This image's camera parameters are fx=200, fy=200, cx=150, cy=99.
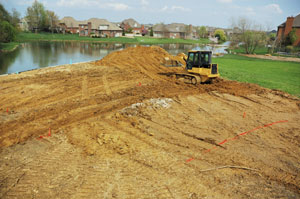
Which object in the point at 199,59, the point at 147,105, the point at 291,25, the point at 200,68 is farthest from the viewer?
the point at 291,25

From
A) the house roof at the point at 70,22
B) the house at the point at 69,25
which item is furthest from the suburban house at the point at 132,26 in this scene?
the house at the point at 69,25

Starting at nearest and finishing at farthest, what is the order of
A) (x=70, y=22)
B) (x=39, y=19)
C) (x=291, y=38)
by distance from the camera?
(x=291, y=38) → (x=39, y=19) → (x=70, y=22)

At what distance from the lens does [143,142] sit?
767 cm

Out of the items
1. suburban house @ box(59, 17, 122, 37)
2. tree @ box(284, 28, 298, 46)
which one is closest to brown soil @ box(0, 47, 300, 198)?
tree @ box(284, 28, 298, 46)

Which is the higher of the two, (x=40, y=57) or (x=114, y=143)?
(x=40, y=57)

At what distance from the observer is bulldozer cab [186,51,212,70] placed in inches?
572

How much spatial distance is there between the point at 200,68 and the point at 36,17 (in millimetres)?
96667

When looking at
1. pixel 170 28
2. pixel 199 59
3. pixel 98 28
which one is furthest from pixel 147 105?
pixel 170 28

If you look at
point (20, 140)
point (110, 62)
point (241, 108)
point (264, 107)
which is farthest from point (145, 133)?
point (110, 62)

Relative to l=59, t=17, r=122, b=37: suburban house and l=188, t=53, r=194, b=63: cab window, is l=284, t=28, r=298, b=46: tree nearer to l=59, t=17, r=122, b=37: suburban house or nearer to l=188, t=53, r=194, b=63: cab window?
l=188, t=53, r=194, b=63: cab window

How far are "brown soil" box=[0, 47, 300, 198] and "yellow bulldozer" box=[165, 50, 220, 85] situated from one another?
1.14 meters

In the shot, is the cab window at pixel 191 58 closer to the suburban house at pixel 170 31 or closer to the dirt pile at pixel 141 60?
the dirt pile at pixel 141 60

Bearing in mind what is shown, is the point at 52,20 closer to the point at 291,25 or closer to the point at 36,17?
the point at 36,17

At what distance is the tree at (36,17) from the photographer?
86875mm
